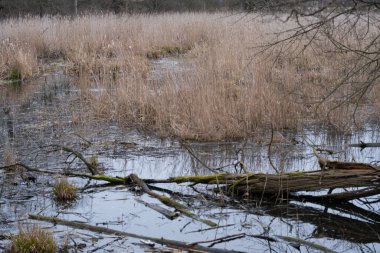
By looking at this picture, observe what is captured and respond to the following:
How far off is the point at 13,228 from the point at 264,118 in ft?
13.6

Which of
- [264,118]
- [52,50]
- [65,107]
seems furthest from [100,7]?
[264,118]

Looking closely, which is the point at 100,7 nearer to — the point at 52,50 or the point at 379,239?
the point at 52,50

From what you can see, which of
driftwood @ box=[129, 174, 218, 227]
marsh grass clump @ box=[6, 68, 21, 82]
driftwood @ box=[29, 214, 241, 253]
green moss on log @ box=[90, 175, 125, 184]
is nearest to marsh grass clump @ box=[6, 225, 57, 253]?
driftwood @ box=[29, 214, 241, 253]

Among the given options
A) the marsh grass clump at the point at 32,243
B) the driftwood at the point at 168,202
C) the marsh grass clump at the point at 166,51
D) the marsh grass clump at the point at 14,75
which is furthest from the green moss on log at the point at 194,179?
the marsh grass clump at the point at 166,51

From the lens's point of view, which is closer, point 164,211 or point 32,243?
point 32,243

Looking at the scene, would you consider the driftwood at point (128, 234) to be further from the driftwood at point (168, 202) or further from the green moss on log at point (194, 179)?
the green moss on log at point (194, 179)

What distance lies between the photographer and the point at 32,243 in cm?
356

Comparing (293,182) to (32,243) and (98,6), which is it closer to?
(32,243)

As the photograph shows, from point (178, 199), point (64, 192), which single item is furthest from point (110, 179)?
point (178, 199)

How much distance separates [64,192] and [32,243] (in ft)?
3.88

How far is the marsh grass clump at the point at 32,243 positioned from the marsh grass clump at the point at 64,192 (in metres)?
1.10

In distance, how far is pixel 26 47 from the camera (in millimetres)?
13492

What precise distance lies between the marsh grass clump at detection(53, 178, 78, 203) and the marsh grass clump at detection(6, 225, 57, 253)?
110 centimetres

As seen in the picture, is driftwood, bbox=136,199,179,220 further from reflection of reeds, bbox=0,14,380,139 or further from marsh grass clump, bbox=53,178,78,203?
reflection of reeds, bbox=0,14,380,139
